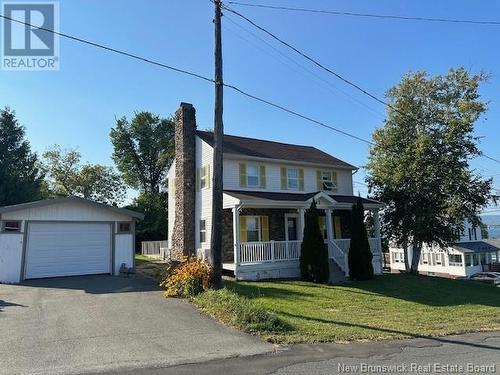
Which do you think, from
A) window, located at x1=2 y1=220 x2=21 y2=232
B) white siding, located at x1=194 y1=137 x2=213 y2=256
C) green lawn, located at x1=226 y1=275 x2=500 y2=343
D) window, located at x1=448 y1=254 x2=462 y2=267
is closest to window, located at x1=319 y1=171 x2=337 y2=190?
green lawn, located at x1=226 y1=275 x2=500 y2=343

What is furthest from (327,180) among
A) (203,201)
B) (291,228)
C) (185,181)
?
(185,181)

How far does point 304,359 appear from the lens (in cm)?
716

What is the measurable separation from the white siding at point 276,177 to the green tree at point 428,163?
2.53m

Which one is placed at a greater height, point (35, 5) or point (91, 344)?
point (35, 5)

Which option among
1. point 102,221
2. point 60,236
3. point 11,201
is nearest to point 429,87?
point 102,221

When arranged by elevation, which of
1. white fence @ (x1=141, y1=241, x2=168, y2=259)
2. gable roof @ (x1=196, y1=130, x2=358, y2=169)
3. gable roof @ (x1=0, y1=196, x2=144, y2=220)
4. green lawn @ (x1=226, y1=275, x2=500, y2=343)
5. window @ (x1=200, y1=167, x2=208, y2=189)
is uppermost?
gable roof @ (x1=196, y1=130, x2=358, y2=169)

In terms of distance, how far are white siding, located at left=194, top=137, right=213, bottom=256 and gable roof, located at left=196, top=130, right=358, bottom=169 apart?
464 millimetres

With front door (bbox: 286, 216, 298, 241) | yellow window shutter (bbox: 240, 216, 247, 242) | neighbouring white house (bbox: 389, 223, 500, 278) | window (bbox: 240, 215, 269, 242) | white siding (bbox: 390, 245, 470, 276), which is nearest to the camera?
yellow window shutter (bbox: 240, 216, 247, 242)

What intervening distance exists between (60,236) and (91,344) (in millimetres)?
10547

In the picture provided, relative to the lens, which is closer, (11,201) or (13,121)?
(11,201)

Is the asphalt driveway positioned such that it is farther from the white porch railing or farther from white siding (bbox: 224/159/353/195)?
white siding (bbox: 224/159/353/195)

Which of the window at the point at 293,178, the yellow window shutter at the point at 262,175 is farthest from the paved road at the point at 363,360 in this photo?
the window at the point at 293,178

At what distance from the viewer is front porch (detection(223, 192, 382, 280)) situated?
1827 cm

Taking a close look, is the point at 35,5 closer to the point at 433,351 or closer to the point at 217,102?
the point at 217,102
